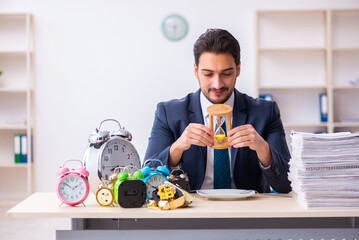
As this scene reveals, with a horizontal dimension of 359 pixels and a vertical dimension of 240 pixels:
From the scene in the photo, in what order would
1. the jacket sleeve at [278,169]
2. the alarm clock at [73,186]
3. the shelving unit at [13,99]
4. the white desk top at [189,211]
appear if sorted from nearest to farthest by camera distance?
the white desk top at [189,211] → the alarm clock at [73,186] → the jacket sleeve at [278,169] → the shelving unit at [13,99]

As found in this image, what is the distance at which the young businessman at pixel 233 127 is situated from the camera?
2.09m

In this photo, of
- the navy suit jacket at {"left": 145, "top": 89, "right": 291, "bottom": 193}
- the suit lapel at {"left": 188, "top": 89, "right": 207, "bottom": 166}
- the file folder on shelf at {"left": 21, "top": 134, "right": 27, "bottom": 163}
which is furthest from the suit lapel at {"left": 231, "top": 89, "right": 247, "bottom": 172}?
Answer: the file folder on shelf at {"left": 21, "top": 134, "right": 27, "bottom": 163}

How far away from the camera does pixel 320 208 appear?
5.06 ft

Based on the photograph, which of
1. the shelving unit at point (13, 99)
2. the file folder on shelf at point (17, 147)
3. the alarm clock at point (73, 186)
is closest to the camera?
the alarm clock at point (73, 186)

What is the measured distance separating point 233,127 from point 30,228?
2545 millimetres

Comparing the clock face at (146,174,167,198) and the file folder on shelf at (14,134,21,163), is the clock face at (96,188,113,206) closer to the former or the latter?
the clock face at (146,174,167,198)

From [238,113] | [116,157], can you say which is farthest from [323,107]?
[116,157]

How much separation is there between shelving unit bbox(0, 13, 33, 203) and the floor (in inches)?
31.2

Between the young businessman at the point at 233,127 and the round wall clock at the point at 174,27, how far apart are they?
2.94 meters

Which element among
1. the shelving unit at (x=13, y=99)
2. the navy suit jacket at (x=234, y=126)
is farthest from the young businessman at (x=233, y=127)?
the shelving unit at (x=13, y=99)

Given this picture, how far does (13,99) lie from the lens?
5430 mm

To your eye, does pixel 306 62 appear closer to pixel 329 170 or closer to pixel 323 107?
pixel 323 107

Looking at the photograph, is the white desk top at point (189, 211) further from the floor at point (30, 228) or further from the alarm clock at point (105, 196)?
the floor at point (30, 228)

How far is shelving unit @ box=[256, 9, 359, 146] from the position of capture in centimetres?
522
